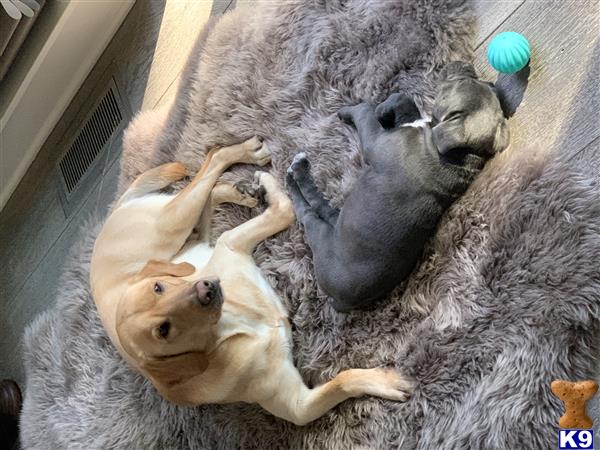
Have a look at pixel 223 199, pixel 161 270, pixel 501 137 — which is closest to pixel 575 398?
pixel 501 137

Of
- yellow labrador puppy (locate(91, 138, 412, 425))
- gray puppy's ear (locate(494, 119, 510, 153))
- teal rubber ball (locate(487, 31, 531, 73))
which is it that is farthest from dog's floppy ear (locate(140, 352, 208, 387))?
teal rubber ball (locate(487, 31, 531, 73))

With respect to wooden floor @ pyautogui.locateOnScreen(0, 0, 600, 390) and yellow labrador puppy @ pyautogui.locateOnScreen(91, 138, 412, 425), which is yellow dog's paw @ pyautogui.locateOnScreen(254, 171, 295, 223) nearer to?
yellow labrador puppy @ pyautogui.locateOnScreen(91, 138, 412, 425)

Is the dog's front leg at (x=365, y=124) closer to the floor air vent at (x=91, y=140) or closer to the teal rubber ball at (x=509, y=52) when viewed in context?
the teal rubber ball at (x=509, y=52)

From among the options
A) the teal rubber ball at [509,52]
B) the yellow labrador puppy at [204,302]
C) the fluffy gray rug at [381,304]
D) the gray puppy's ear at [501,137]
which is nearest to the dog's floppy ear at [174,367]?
the yellow labrador puppy at [204,302]

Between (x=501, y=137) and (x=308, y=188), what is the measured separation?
0.61m

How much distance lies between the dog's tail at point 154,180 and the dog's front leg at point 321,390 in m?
0.83

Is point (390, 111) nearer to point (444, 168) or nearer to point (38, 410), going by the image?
point (444, 168)

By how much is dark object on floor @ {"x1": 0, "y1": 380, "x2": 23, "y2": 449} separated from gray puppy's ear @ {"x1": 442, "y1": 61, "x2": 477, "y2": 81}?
7.71ft

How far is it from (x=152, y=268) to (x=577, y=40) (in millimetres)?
1361

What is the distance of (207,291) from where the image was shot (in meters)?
1.79

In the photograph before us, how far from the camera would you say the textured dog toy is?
1.58 m

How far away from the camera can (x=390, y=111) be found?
1.91m

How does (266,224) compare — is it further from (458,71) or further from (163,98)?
(163,98)

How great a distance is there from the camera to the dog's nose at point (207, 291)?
1776 mm
